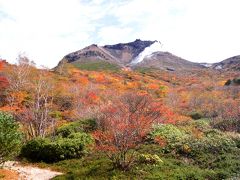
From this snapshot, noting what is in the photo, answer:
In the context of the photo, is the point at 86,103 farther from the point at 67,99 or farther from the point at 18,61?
the point at 18,61

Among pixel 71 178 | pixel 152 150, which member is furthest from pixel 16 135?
pixel 152 150

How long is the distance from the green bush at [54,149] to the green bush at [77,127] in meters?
3.61

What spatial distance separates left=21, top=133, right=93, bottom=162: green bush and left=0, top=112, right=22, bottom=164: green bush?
5598mm

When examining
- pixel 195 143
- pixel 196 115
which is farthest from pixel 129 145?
pixel 196 115

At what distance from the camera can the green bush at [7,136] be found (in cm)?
1389

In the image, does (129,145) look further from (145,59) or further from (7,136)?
(145,59)

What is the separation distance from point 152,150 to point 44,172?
21.2 ft

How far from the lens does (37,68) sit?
51188mm

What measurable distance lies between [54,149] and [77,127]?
5.30 metres

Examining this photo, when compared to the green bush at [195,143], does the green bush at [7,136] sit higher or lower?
higher

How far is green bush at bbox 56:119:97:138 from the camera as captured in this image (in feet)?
80.6

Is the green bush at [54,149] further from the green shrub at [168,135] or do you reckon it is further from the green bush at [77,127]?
the green shrub at [168,135]

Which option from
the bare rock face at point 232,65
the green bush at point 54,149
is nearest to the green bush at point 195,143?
the green bush at point 54,149

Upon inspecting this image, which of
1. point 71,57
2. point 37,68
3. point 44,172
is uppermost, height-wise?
point 71,57
